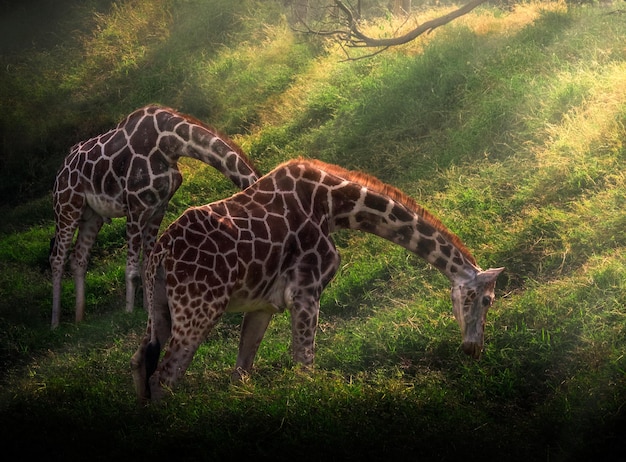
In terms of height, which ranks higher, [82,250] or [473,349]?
[473,349]

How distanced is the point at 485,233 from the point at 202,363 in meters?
3.36

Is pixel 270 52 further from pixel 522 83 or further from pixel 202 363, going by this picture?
pixel 202 363

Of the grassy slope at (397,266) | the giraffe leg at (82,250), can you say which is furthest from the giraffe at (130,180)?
the grassy slope at (397,266)

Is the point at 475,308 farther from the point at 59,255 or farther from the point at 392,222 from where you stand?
the point at 59,255

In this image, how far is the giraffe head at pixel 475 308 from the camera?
25.2 ft

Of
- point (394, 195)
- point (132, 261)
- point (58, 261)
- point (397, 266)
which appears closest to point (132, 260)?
point (132, 261)

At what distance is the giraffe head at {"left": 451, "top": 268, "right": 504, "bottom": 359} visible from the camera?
7688mm

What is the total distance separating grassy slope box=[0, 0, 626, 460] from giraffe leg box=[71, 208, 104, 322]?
0.22 m

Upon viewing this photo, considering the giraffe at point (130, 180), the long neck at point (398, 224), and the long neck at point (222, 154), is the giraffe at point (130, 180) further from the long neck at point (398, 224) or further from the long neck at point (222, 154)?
the long neck at point (398, 224)

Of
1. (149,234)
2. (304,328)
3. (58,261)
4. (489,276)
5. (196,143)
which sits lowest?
(58,261)

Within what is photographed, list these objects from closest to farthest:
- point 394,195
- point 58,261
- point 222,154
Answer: point 394,195
point 222,154
point 58,261

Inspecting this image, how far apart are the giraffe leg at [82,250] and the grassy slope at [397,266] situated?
220 millimetres

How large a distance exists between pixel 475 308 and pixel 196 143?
153 inches

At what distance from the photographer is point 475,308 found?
7.70 meters
